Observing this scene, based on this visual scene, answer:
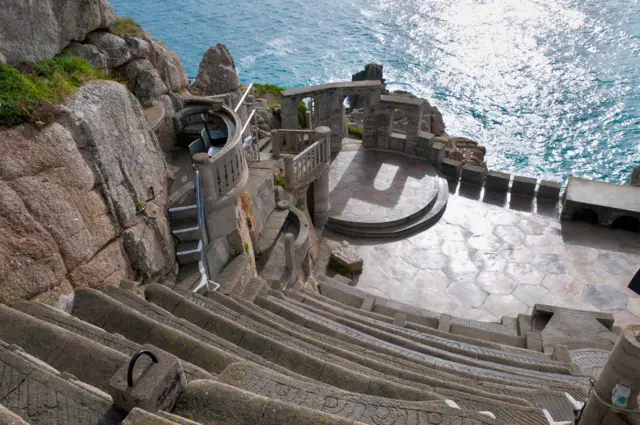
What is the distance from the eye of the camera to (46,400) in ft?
14.4

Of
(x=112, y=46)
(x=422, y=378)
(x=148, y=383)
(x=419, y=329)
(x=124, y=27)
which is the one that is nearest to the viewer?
(x=148, y=383)

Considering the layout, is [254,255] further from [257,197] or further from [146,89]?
[146,89]

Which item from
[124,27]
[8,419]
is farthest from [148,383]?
[124,27]

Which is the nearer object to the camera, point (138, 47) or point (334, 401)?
point (334, 401)

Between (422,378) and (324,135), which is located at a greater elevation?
(422,378)

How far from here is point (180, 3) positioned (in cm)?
8338

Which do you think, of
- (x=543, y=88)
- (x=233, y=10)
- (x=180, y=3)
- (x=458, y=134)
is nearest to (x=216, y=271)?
(x=458, y=134)

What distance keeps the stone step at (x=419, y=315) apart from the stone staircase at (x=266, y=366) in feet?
2.55

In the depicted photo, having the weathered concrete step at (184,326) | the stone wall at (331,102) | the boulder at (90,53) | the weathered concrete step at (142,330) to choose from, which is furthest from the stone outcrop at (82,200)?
the stone wall at (331,102)

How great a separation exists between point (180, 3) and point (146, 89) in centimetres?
7951

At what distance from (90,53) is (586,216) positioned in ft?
60.5

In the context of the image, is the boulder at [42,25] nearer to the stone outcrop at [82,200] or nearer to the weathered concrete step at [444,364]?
the stone outcrop at [82,200]

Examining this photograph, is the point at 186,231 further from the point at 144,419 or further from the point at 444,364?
the point at 144,419

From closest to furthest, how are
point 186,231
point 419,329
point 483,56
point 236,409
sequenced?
point 236,409 → point 186,231 → point 419,329 → point 483,56
